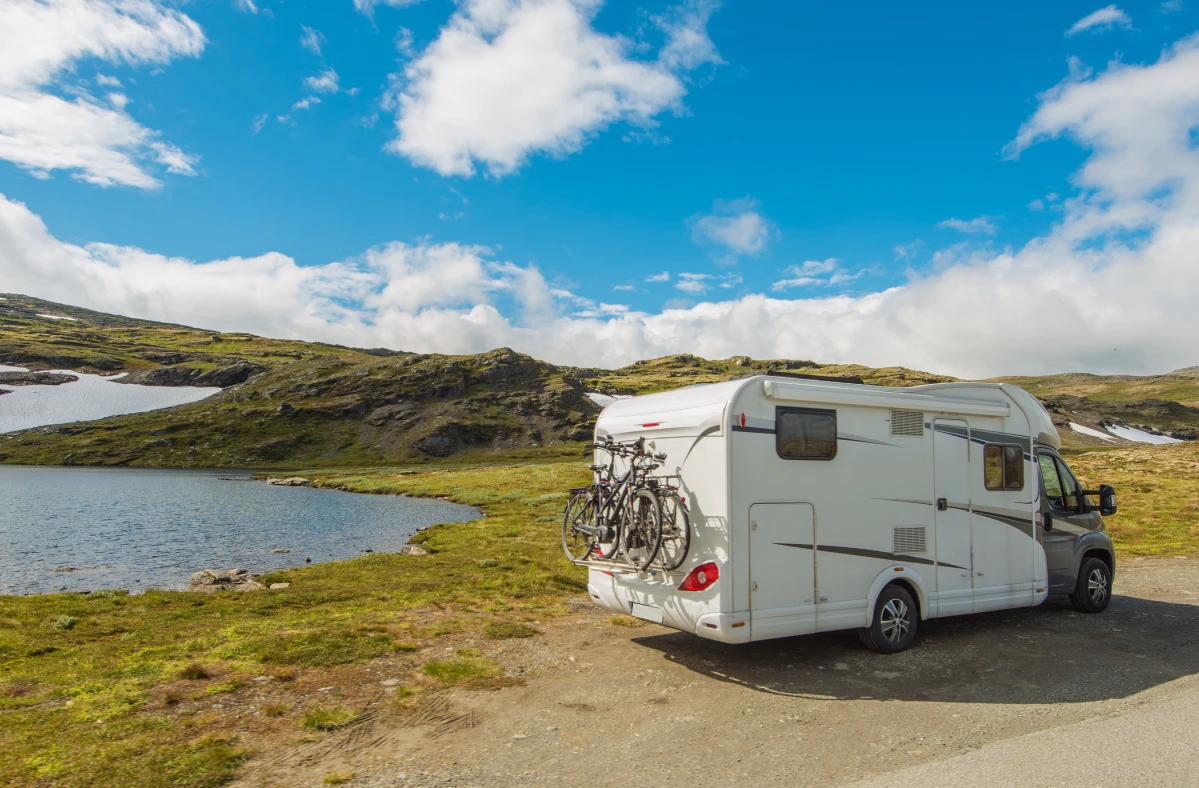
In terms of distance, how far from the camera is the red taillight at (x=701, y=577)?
9570 millimetres

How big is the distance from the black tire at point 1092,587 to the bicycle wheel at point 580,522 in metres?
9.99

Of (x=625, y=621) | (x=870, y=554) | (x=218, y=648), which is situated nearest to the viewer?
(x=870, y=554)

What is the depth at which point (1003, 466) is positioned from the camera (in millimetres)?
12797

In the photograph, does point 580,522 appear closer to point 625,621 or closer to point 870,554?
point 625,621

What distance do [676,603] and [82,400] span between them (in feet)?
538

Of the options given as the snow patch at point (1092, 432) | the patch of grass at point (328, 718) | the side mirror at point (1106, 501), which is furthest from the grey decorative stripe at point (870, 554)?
the snow patch at point (1092, 432)

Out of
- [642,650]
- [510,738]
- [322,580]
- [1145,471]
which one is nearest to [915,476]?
[642,650]

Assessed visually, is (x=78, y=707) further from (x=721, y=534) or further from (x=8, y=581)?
(x=8, y=581)

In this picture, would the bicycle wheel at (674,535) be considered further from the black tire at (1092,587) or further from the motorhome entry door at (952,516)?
the black tire at (1092,587)

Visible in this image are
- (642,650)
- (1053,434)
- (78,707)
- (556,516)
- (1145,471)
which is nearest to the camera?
(78,707)

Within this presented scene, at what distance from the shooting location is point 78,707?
27.3ft

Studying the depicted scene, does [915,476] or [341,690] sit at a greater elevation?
[915,476]

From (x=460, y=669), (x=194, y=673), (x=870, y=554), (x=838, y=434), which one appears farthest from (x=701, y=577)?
(x=194, y=673)

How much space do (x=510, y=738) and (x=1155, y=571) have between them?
19647mm
